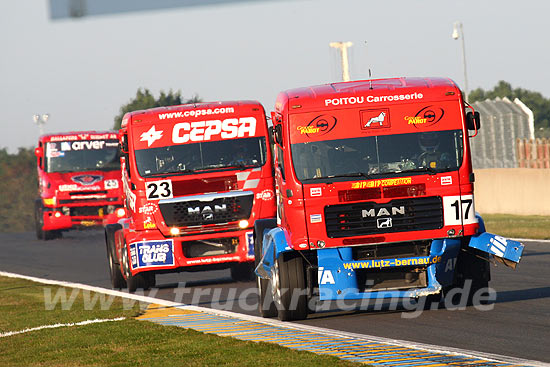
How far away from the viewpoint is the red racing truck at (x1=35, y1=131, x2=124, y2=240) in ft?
103

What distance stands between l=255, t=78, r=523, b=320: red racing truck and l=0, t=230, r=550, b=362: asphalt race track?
0.45 m

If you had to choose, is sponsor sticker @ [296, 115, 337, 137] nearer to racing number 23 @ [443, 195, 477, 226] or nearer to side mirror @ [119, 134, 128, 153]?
racing number 23 @ [443, 195, 477, 226]

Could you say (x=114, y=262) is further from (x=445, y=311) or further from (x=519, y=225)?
(x=519, y=225)

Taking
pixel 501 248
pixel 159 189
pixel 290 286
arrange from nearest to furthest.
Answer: pixel 501 248 → pixel 290 286 → pixel 159 189

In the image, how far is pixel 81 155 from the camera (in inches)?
1233

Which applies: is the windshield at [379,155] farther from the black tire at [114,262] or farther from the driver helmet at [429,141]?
the black tire at [114,262]

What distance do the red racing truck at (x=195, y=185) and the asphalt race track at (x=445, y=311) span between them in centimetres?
67

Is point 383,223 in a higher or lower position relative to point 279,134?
lower

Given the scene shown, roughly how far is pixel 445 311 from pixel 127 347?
13.1 ft

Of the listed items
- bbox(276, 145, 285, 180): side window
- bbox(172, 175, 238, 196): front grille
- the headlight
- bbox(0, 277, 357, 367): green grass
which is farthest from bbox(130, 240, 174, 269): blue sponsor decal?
the headlight

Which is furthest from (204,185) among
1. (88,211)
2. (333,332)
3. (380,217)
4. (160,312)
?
(88,211)

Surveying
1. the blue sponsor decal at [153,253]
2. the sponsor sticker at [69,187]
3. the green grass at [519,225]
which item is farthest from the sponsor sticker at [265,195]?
the sponsor sticker at [69,187]

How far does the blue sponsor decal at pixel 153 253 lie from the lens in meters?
17.4

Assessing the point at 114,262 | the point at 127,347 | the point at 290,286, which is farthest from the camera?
the point at 114,262
